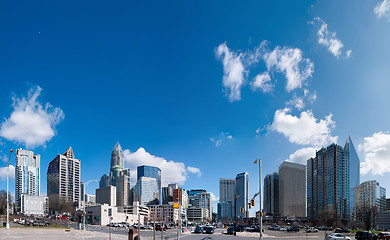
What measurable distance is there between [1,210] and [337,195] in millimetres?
192412

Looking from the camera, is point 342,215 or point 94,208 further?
point 342,215

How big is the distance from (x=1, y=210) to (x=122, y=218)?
58060 mm

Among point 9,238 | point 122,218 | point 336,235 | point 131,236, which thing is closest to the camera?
point 131,236

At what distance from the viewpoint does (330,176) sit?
650 feet

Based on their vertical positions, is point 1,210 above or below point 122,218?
above

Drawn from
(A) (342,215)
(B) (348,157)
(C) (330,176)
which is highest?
(B) (348,157)

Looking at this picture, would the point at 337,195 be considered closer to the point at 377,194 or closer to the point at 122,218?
the point at 377,194

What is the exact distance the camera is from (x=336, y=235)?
4291cm

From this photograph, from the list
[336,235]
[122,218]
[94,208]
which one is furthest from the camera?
[122,218]

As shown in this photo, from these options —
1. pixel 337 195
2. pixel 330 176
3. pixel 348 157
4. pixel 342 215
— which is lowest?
pixel 342 215

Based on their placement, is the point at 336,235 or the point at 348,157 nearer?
the point at 336,235

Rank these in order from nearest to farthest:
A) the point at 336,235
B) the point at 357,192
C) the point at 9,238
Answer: the point at 9,238 < the point at 336,235 < the point at 357,192

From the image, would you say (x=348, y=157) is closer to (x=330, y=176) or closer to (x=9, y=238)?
(x=330, y=176)

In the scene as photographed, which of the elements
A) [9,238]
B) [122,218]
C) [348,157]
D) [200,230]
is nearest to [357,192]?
[348,157]
